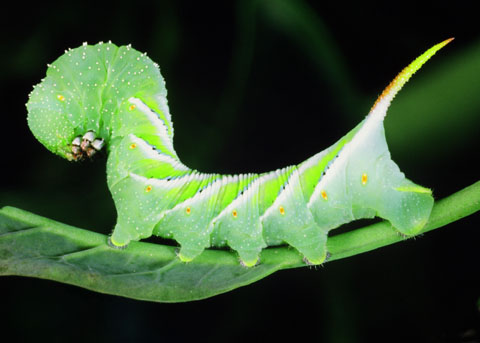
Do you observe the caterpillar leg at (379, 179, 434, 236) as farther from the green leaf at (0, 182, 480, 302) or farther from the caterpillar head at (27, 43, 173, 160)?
the caterpillar head at (27, 43, 173, 160)

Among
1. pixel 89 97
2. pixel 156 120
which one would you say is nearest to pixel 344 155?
pixel 156 120

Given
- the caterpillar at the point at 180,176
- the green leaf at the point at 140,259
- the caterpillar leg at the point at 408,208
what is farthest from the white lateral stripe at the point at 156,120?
the caterpillar leg at the point at 408,208

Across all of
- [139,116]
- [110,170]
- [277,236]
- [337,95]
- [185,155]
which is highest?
[337,95]

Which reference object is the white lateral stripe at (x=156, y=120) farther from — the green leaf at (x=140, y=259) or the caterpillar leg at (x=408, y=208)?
the caterpillar leg at (x=408, y=208)

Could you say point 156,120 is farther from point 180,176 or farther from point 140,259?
point 140,259

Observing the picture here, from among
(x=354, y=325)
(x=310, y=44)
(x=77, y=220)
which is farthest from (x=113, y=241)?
(x=310, y=44)

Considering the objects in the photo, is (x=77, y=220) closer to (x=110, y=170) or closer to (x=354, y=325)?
(x=110, y=170)

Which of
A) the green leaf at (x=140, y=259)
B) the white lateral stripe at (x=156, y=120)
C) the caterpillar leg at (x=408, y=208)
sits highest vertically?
the white lateral stripe at (x=156, y=120)
